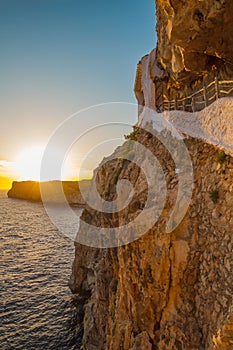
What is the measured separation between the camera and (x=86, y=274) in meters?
27.8

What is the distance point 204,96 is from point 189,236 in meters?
8.74

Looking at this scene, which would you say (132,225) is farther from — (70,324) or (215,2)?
(70,324)

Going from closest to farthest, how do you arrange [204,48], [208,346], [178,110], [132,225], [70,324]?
[208,346], [132,225], [204,48], [178,110], [70,324]

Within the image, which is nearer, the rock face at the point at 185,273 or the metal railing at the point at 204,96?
the rock face at the point at 185,273

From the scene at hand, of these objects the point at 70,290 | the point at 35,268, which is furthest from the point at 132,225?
the point at 35,268

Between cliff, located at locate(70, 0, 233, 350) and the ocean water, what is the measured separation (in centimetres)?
636

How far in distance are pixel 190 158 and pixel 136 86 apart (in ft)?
61.6

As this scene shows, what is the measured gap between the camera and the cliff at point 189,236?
9578mm

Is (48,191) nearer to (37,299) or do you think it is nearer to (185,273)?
(37,299)

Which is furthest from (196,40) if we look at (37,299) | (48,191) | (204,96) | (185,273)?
(48,191)

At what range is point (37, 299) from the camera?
2627 cm

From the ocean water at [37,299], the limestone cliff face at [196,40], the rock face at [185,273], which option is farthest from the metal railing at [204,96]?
the ocean water at [37,299]

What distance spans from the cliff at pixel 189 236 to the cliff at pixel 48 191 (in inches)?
4889

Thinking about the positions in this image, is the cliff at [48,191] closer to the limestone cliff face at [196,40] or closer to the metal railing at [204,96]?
the metal railing at [204,96]
